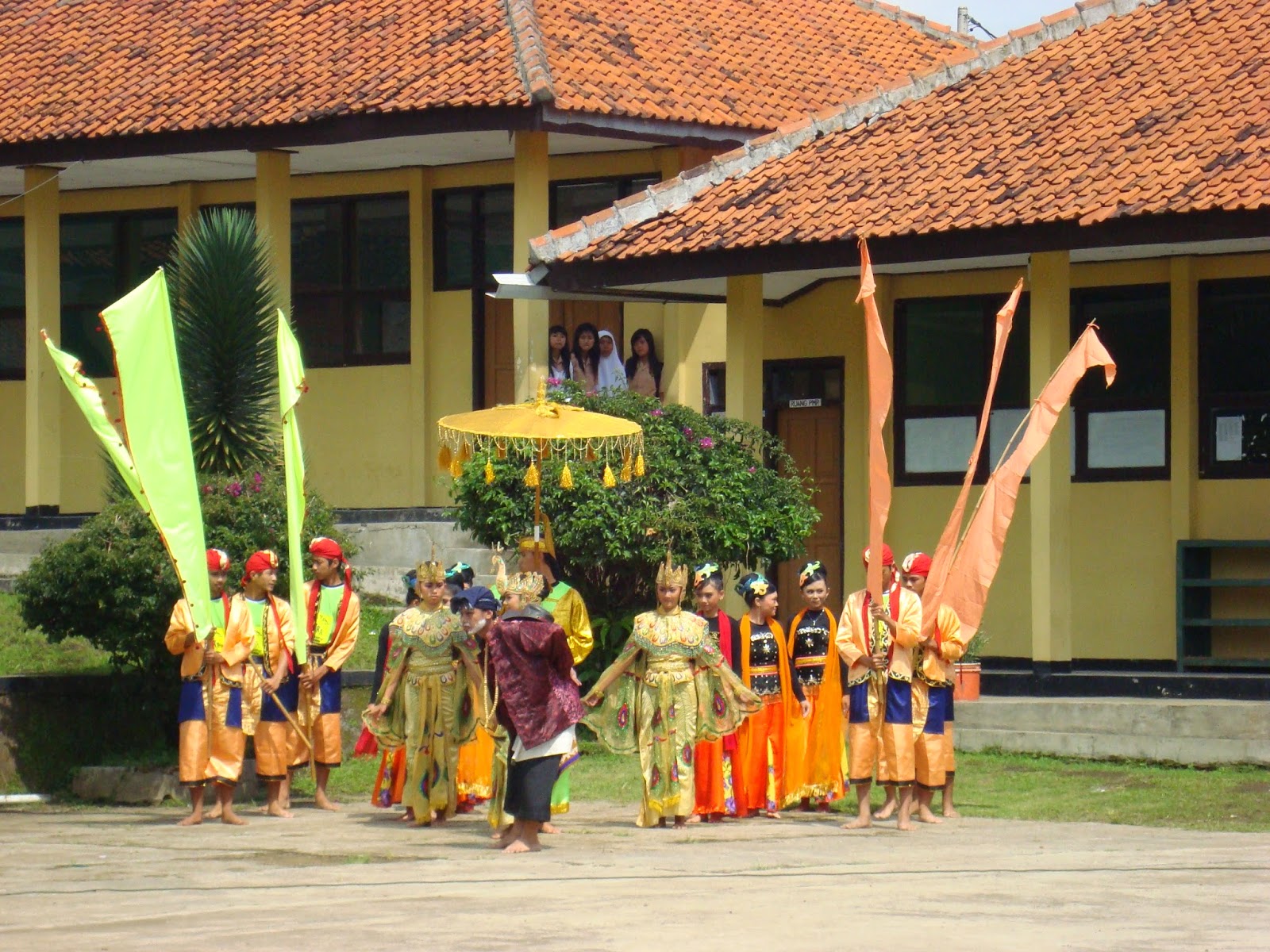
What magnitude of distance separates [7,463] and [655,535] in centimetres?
969

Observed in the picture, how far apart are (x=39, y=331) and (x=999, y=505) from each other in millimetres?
12121

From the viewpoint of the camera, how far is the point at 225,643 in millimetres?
12672

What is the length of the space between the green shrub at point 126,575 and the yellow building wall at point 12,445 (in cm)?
820

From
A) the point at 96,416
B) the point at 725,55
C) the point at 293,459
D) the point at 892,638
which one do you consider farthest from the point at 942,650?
the point at 725,55

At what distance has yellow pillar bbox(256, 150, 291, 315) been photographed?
1991 cm

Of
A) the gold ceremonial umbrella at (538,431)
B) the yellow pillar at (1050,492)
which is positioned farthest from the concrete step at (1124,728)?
the gold ceremonial umbrella at (538,431)

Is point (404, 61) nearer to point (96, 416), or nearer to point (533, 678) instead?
point (96, 416)

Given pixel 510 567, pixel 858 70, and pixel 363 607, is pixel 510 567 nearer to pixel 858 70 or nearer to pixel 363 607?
pixel 363 607

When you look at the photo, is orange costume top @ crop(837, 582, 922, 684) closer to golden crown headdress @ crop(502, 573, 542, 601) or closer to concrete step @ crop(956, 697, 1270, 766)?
golden crown headdress @ crop(502, 573, 542, 601)

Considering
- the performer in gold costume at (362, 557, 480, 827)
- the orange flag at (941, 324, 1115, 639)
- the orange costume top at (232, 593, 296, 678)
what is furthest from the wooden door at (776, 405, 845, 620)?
the orange flag at (941, 324, 1115, 639)

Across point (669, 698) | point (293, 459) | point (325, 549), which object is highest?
point (293, 459)

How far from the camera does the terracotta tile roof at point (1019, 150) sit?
15.1 m

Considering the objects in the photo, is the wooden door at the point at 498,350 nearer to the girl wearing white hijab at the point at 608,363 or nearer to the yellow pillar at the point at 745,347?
the girl wearing white hijab at the point at 608,363

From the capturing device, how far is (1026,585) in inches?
683
